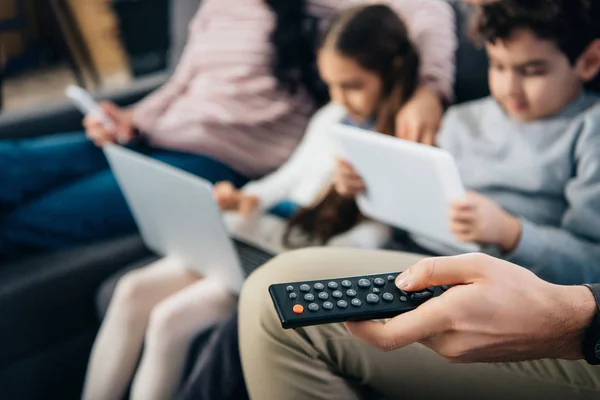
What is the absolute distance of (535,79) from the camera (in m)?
0.71

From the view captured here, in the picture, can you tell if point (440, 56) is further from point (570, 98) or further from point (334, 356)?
point (334, 356)

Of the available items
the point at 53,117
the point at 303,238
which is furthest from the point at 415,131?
the point at 53,117

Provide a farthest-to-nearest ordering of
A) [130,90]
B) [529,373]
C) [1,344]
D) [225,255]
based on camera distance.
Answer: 1. [130,90]
2. [1,344]
3. [225,255]
4. [529,373]

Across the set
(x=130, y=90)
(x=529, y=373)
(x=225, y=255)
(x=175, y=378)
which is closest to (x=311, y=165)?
(x=225, y=255)

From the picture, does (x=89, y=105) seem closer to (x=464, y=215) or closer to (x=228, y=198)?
(x=228, y=198)

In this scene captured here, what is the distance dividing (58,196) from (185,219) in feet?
1.15

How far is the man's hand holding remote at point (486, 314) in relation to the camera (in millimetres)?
462

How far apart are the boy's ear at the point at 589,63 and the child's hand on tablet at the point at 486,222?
19 centimetres

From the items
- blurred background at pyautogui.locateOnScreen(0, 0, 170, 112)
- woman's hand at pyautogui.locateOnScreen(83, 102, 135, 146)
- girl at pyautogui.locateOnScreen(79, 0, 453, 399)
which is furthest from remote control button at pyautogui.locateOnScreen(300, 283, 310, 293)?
blurred background at pyautogui.locateOnScreen(0, 0, 170, 112)

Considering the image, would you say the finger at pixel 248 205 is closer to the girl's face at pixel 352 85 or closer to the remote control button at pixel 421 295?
the girl's face at pixel 352 85

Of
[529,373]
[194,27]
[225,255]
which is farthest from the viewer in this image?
[194,27]

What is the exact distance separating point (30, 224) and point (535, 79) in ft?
2.78

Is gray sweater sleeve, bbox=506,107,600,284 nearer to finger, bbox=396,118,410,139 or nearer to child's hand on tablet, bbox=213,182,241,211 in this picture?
finger, bbox=396,118,410,139

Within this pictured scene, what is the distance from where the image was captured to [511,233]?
2.25 feet
